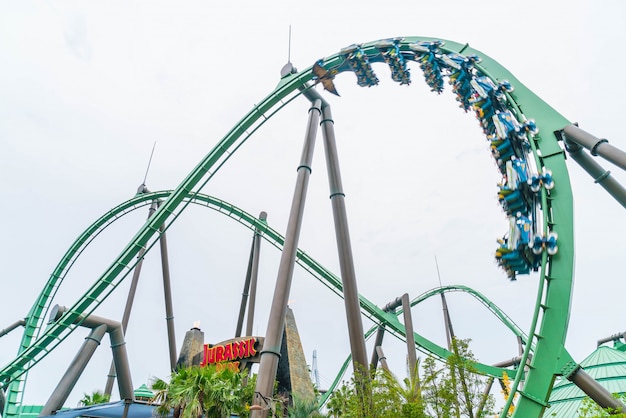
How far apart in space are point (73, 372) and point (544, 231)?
38.5 feet

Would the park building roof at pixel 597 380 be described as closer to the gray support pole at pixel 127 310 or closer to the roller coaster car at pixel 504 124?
the roller coaster car at pixel 504 124

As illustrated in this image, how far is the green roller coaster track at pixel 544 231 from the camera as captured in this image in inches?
258

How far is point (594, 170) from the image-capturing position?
26.7ft

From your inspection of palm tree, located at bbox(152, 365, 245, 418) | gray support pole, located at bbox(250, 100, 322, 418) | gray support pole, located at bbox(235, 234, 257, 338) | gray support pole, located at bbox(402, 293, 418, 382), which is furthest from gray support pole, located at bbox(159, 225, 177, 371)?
gray support pole, located at bbox(402, 293, 418, 382)

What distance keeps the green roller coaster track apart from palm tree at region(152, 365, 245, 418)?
4821 mm

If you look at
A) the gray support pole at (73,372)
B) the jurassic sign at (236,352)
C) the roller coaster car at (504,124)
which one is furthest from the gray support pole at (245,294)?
the roller coaster car at (504,124)

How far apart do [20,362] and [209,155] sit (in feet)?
27.3

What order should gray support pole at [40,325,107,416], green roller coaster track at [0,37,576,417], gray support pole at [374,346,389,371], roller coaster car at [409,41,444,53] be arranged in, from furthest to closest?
gray support pole at [374,346,389,371]
gray support pole at [40,325,107,416]
roller coaster car at [409,41,444,53]
green roller coaster track at [0,37,576,417]

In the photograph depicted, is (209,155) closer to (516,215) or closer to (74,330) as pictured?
(74,330)

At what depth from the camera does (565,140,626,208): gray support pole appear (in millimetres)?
7910

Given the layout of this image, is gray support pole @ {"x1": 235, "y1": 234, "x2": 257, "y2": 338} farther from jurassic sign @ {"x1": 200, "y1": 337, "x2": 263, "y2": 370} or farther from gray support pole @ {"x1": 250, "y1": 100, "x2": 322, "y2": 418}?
gray support pole @ {"x1": 250, "y1": 100, "x2": 322, "y2": 418}

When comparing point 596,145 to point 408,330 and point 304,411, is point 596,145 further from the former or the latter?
point 408,330

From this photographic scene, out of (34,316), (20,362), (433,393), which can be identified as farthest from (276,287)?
(34,316)

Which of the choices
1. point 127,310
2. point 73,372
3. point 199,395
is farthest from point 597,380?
point 127,310
